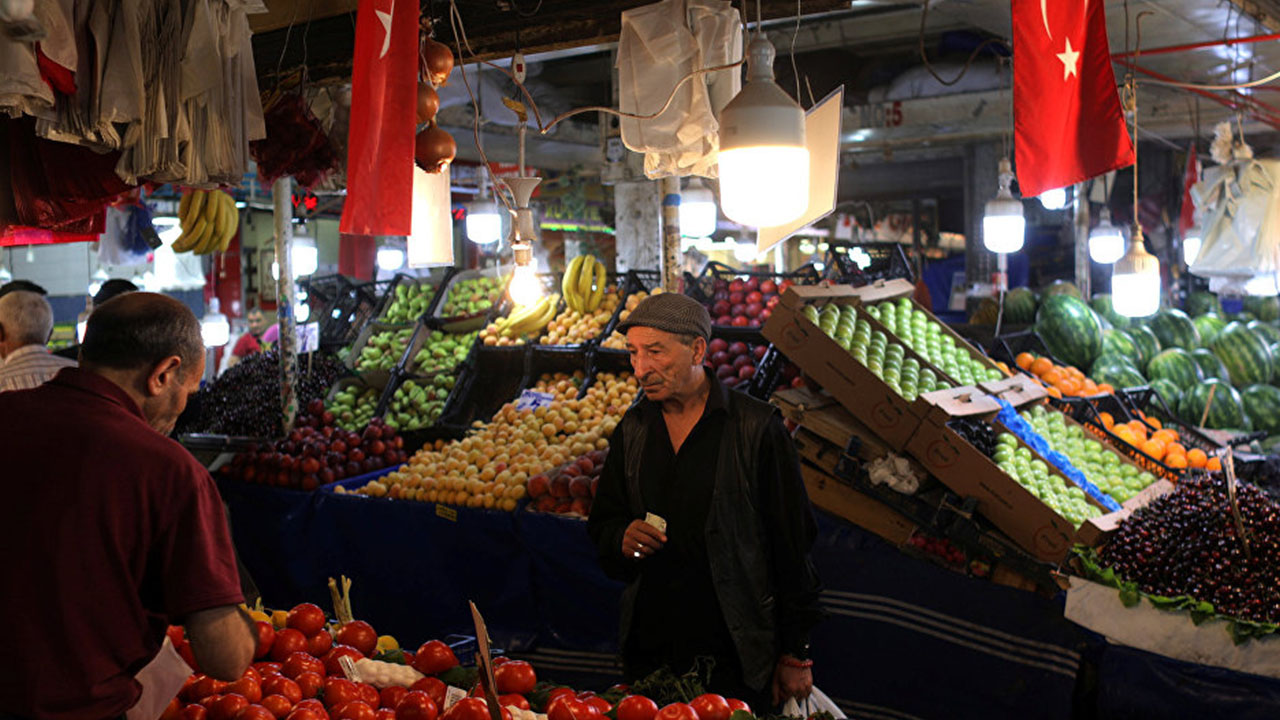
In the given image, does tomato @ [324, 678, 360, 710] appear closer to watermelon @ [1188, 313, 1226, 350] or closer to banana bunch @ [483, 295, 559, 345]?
banana bunch @ [483, 295, 559, 345]

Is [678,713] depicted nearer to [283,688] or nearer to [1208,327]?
[283,688]

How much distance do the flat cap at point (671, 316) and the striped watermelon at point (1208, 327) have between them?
9203 millimetres

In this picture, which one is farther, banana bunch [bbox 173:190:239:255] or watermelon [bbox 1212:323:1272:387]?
watermelon [bbox 1212:323:1272:387]

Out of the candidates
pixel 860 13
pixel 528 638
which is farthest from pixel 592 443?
pixel 860 13

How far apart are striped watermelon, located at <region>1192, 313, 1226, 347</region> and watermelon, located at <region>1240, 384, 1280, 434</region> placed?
1.49 meters

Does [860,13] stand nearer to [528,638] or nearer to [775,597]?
[528,638]

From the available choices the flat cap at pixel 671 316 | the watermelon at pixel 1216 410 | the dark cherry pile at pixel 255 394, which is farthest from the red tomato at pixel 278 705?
the watermelon at pixel 1216 410

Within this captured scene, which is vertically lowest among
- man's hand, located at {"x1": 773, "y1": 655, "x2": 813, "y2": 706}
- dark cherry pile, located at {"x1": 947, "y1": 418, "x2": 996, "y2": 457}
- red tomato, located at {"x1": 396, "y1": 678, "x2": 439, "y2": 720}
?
man's hand, located at {"x1": 773, "y1": 655, "x2": 813, "y2": 706}

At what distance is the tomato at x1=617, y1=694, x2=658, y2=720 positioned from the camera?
201 cm

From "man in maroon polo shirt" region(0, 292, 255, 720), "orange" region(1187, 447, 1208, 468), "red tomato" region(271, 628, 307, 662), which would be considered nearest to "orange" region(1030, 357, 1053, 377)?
"orange" region(1187, 447, 1208, 468)

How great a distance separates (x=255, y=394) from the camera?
690cm

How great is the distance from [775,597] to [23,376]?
3.66 m

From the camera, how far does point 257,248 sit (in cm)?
1684

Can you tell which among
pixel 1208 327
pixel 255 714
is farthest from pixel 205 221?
pixel 1208 327
